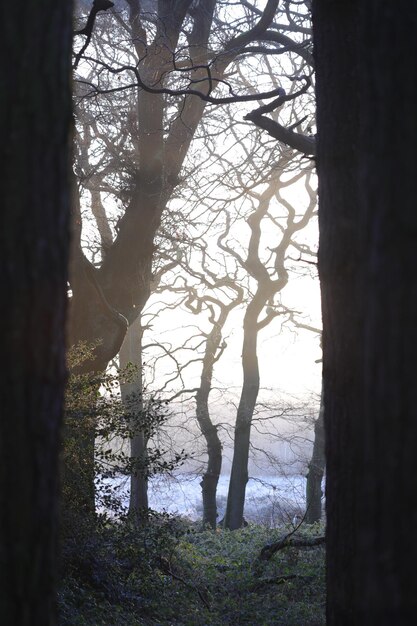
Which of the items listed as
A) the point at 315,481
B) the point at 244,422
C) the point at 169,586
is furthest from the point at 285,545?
the point at 315,481

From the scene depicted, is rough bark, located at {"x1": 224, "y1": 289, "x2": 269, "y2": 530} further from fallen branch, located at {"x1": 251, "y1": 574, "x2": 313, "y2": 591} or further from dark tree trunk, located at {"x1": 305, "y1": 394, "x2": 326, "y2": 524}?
fallen branch, located at {"x1": 251, "y1": 574, "x2": 313, "y2": 591}

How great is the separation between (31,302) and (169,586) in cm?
811

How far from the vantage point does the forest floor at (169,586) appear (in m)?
8.37

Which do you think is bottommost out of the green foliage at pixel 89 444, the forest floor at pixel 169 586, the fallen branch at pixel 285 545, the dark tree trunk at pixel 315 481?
the forest floor at pixel 169 586

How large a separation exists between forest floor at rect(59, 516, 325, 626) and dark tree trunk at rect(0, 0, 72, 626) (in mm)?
5186

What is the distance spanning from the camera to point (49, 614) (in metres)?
2.78

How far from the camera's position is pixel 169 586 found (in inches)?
394

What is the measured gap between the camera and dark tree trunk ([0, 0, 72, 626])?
8.70 ft

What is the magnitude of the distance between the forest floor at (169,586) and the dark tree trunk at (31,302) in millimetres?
5186

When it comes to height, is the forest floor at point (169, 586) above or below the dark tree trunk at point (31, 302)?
below

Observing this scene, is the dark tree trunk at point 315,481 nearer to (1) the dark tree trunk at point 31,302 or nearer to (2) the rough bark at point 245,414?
(2) the rough bark at point 245,414

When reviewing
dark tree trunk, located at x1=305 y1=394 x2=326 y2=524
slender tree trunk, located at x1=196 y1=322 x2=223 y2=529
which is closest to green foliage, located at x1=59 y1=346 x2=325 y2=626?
dark tree trunk, located at x1=305 y1=394 x2=326 y2=524

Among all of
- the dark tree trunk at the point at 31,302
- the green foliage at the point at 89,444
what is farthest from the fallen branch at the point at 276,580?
the dark tree trunk at the point at 31,302

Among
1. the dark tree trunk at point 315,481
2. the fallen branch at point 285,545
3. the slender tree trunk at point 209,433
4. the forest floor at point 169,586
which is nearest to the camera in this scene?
the forest floor at point 169,586
